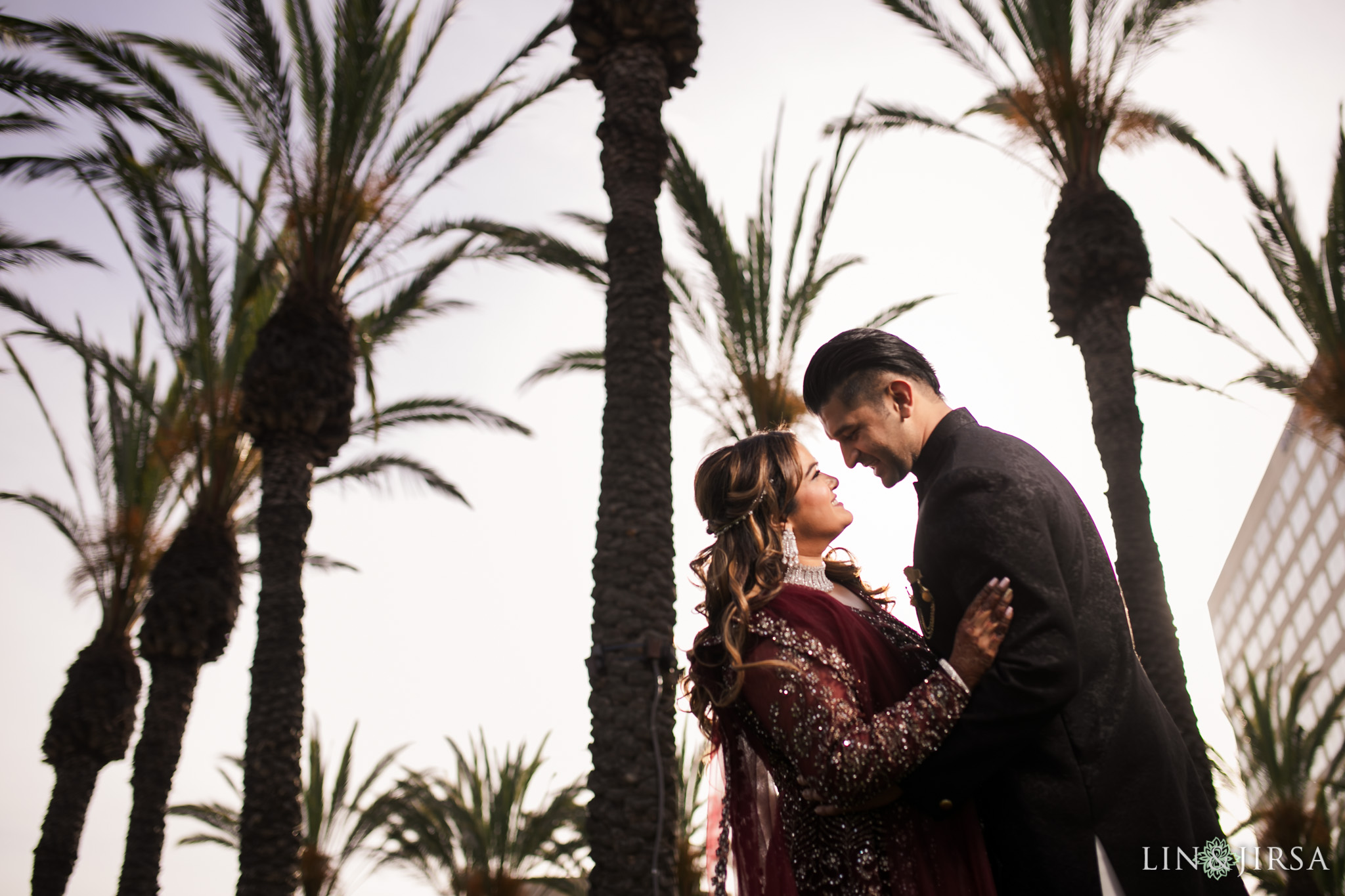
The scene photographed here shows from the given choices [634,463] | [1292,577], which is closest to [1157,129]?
[634,463]

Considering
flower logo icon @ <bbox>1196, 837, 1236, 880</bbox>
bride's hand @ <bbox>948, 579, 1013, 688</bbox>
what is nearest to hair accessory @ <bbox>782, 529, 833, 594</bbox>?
bride's hand @ <bbox>948, 579, 1013, 688</bbox>

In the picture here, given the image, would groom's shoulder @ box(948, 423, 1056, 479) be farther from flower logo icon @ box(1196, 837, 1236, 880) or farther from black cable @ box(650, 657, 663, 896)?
black cable @ box(650, 657, 663, 896)

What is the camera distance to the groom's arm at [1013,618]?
2098 mm

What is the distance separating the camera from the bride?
219 cm

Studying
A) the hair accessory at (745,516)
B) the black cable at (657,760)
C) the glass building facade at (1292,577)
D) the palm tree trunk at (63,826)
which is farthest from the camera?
the glass building facade at (1292,577)

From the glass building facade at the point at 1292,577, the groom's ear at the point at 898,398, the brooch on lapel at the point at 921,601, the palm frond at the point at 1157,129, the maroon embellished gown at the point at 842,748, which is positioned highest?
the glass building facade at the point at 1292,577

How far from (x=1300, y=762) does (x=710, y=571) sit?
1711 centimetres

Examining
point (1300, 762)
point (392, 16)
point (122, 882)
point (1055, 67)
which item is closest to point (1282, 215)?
point (1055, 67)

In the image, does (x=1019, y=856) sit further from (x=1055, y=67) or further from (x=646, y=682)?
(x=1055, y=67)

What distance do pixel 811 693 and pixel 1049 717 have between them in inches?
21.4

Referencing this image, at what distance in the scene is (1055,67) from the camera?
10.6 m

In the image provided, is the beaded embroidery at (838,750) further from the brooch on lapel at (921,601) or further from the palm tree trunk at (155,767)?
the palm tree trunk at (155,767)

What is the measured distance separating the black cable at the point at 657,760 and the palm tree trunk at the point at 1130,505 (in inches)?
170

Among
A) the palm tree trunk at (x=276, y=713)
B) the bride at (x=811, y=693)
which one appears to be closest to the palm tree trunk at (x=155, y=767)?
the palm tree trunk at (x=276, y=713)
